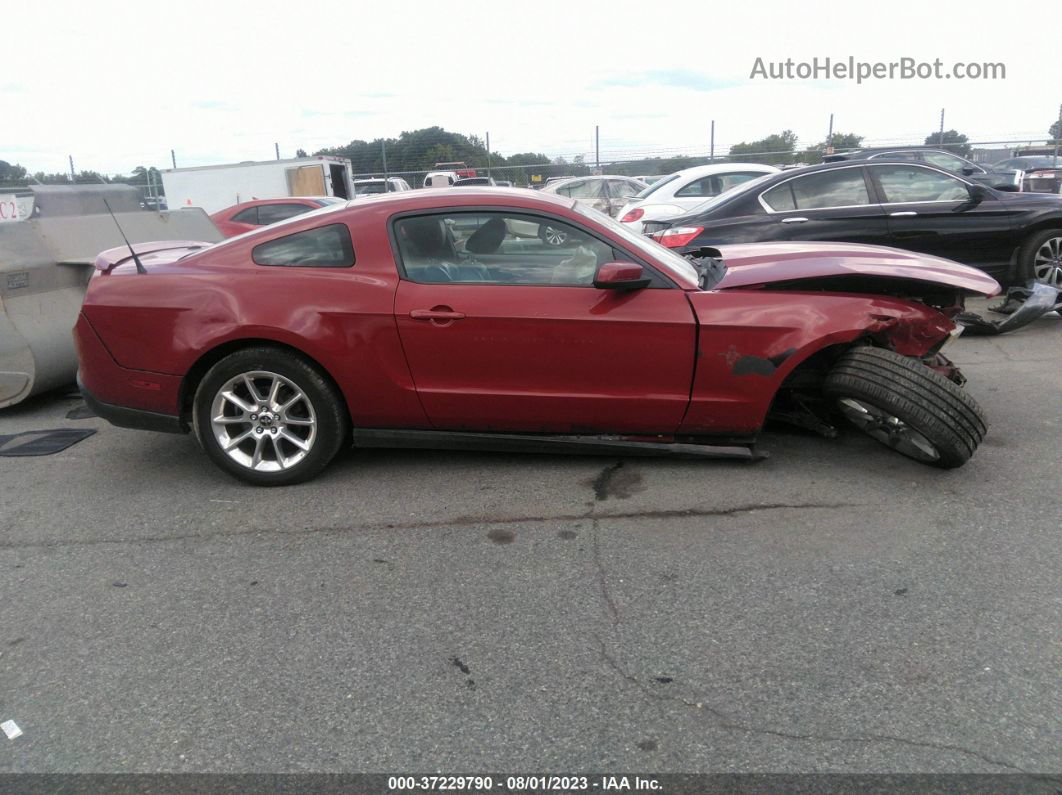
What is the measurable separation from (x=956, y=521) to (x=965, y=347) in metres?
3.81

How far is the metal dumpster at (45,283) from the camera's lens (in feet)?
18.9

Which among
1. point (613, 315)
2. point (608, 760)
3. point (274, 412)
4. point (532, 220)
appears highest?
point (532, 220)

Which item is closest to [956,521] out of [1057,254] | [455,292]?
[455,292]

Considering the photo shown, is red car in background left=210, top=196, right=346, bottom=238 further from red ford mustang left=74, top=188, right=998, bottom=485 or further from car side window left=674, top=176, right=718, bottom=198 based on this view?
red ford mustang left=74, top=188, right=998, bottom=485

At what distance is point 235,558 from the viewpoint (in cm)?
364

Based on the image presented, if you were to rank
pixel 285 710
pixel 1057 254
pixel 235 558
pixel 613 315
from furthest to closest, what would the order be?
1. pixel 1057 254
2. pixel 613 315
3. pixel 235 558
4. pixel 285 710

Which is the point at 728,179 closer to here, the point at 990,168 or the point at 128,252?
the point at 128,252

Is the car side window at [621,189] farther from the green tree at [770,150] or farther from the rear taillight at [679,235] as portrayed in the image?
the rear taillight at [679,235]

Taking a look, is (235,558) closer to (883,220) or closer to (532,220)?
(532,220)

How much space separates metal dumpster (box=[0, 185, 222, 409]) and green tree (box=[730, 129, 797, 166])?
61.2ft

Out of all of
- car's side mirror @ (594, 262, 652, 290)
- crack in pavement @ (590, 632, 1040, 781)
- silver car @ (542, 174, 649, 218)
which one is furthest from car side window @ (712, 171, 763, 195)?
crack in pavement @ (590, 632, 1040, 781)

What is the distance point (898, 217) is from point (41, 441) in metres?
7.30

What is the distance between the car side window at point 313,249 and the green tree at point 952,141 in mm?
20898

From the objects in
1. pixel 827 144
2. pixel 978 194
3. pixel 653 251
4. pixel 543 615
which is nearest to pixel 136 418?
pixel 543 615
